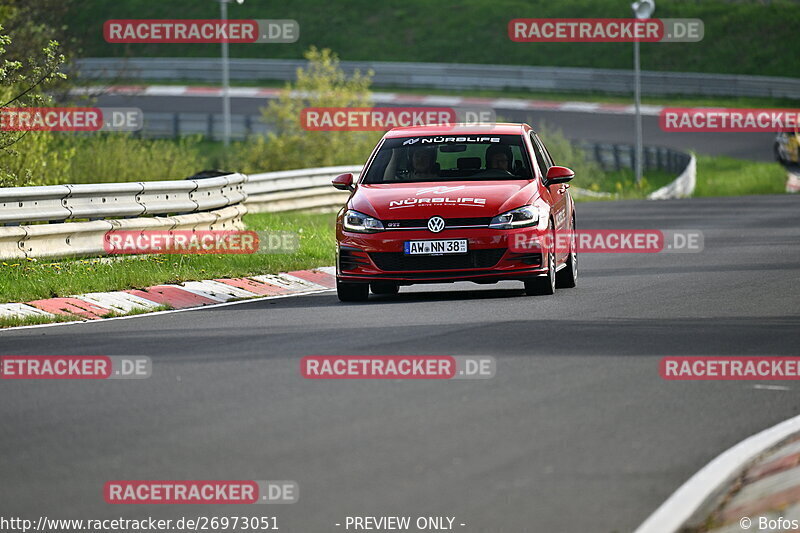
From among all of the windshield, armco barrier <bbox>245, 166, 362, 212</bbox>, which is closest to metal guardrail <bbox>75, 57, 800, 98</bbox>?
armco barrier <bbox>245, 166, 362, 212</bbox>

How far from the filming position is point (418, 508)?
6.51 m

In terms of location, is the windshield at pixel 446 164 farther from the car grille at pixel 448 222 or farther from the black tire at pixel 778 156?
the black tire at pixel 778 156

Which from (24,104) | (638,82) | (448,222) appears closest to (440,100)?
(638,82)

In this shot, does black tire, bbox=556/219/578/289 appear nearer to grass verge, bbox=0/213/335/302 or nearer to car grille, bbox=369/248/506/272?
car grille, bbox=369/248/506/272

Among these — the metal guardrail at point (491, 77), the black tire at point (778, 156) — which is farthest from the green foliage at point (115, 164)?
the metal guardrail at point (491, 77)

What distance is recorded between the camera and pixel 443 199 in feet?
48.2

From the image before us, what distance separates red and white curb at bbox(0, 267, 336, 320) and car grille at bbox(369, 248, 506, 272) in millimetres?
2071

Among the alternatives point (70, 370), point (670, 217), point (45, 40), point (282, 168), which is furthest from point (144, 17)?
point (70, 370)

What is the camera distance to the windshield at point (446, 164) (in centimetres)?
1556

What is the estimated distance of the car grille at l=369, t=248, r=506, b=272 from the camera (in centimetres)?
1452

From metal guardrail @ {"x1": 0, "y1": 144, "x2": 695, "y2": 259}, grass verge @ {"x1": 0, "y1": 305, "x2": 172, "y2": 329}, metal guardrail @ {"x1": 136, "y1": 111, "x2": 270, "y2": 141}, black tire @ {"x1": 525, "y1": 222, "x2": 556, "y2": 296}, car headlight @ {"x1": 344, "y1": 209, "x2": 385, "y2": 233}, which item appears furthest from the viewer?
metal guardrail @ {"x1": 136, "y1": 111, "x2": 270, "y2": 141}

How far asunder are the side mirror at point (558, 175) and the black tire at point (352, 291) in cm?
214

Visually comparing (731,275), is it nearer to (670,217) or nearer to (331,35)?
(670,217)

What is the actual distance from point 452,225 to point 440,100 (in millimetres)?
43477
